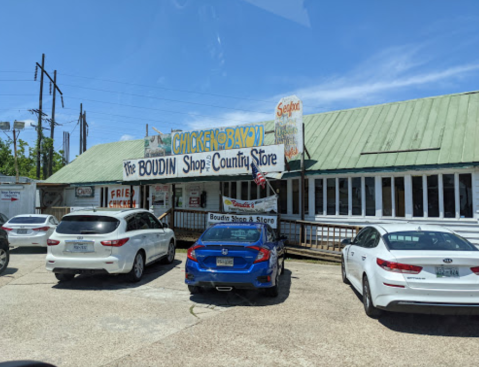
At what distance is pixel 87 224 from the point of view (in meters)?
8.11

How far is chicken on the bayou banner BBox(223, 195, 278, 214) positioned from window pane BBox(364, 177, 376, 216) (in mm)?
3057

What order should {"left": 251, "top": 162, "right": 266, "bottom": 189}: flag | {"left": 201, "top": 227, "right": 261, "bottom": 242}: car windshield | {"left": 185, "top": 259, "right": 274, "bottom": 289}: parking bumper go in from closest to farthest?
{"left": 185, "top": 259, "right": 274, "bottom": 289}: parking bumper < {"left": 201, "top": 227, "right": 261, "bottom": 242}: car windshield < {"left": 251, "top": 162, "right": 266, "bottom": 189}: flag

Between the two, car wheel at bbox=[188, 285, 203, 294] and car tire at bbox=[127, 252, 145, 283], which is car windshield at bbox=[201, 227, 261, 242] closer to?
car wheel at bbox=[188, 285, 203, 294]

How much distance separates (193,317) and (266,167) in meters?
7.43

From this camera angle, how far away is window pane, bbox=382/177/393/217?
1201 centimetres

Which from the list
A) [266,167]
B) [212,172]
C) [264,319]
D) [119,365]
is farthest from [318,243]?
[119,365]

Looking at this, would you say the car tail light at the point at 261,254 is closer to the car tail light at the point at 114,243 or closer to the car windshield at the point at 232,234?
the car windshield at the point at 232,234

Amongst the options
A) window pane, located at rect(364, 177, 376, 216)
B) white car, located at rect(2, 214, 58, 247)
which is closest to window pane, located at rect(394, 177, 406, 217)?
window pane, located at rect(364, 177, 376, 216)

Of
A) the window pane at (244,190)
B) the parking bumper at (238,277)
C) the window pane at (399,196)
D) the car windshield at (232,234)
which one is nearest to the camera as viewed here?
the parking bumper at (238,277)

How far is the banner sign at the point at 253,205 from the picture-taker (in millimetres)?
12675

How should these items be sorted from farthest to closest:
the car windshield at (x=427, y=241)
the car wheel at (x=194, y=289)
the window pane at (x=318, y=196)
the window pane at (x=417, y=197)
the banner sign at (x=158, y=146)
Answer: the banner sign at (x=158, y=146), the window pane at (x=318, y=196), the window pane at (x=417, y=197), the car wheel at (x=194, y=289), the car windshield at (x=427, y=241)

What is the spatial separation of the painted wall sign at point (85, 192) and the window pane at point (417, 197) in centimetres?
1591

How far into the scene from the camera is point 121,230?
8094 millimetres

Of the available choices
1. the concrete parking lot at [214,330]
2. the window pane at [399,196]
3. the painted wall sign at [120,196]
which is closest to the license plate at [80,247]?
the concrete parking lot at [214,330]
